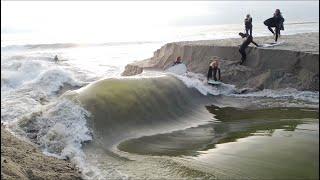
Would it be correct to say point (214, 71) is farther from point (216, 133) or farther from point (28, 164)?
point (28, 164)

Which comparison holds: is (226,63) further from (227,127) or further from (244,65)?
(227,127)

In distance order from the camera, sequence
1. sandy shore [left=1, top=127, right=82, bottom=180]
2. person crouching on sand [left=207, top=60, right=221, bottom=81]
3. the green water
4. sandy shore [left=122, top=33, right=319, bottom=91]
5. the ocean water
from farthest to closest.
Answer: person crouching on sand [left=207, top=60, right=221, bottom=81]
sandy shore [left=122, top=33, right=319, bottom=91]
sandy shore [left=1, top=127, right=82, bottom=180]
the ocean water
the green water

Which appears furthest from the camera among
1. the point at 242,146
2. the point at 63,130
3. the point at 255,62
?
the point at 255,62

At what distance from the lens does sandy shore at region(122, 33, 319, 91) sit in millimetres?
9836

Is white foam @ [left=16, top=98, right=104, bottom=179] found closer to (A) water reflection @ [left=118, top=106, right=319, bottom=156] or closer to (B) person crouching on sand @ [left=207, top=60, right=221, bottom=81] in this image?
(A) water reflection @ [left=118, top=106, right=319, bottom=156]

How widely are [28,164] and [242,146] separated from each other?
298 cm

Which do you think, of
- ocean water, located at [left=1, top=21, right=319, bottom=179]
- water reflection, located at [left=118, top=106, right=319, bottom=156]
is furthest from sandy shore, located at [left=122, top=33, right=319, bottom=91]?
water reflection, located at [left=118, top=106, right=319, bottom=156]

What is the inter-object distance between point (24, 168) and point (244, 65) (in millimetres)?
9306

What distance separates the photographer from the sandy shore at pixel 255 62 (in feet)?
32.3

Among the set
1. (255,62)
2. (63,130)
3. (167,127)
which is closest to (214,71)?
(255,62)

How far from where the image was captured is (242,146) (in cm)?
592

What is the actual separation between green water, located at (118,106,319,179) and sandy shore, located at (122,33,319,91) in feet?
4.83

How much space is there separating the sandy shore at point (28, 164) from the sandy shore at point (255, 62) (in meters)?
4.43

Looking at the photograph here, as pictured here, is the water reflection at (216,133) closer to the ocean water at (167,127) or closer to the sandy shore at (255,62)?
the ocean water at (167,127)
